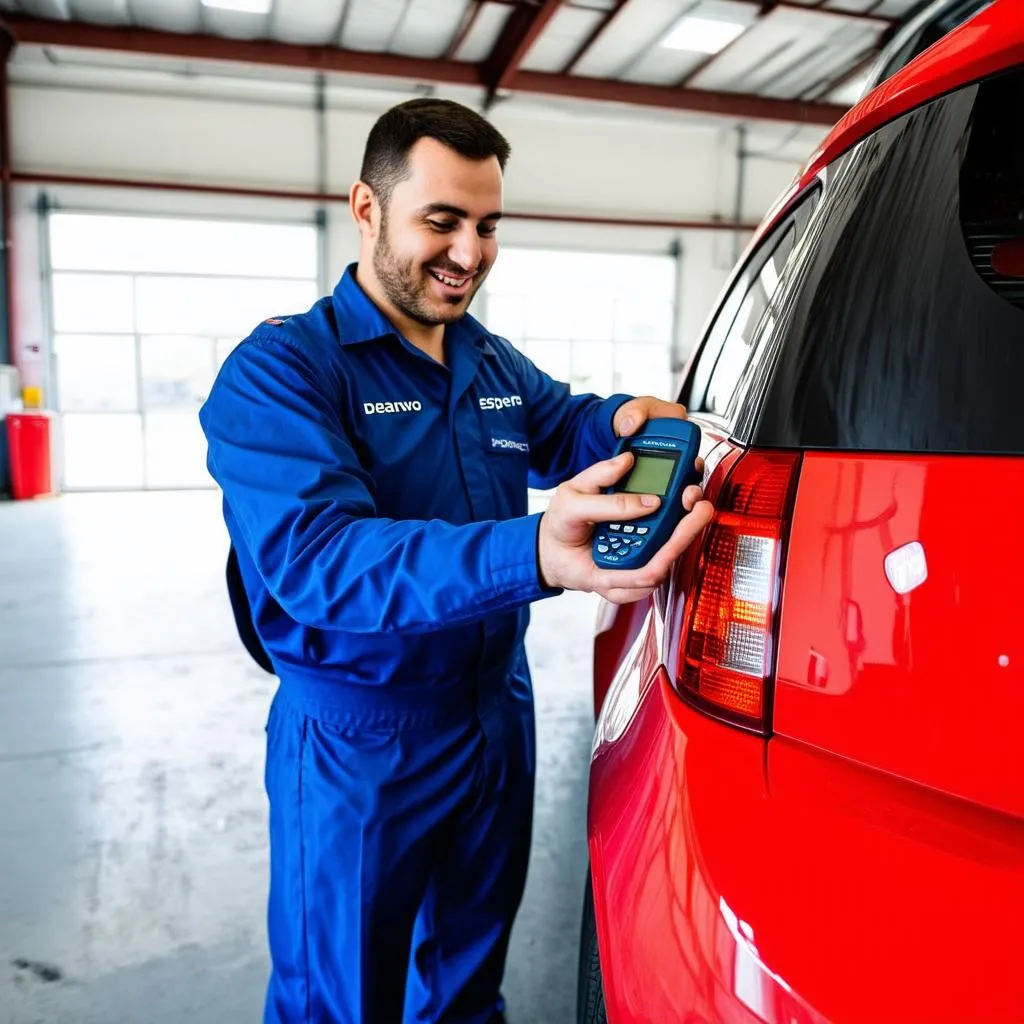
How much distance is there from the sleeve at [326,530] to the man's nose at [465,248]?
1.07 feet

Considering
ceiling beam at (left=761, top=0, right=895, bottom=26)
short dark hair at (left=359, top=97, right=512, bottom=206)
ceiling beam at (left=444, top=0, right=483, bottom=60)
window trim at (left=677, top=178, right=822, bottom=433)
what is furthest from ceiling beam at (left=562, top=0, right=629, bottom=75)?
short dark hair at (left=359, top=97, right=512, bottom=206)

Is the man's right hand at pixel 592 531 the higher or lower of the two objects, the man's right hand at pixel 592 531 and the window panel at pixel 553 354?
the lower

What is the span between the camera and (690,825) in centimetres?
83

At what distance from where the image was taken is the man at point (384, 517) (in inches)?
50.6

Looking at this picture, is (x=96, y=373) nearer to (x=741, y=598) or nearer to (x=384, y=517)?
(x=384, y=517)

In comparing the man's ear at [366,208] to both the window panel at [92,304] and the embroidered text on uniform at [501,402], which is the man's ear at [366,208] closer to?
the embroidered text on uniform at [501,402]

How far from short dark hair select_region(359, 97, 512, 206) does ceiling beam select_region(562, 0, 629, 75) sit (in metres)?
8.62

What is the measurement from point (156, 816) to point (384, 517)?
1.96 meters

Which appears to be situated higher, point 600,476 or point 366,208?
point 366,208

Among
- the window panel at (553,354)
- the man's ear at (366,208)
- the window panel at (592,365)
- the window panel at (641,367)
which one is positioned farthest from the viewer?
the window panel at (641,367)

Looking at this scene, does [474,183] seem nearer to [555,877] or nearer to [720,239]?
[555,877]

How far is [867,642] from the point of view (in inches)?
31.4

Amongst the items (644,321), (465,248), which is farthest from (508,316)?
(465,248)

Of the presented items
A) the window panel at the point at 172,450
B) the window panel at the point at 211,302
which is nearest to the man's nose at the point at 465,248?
the window panel at the point at 211,302
